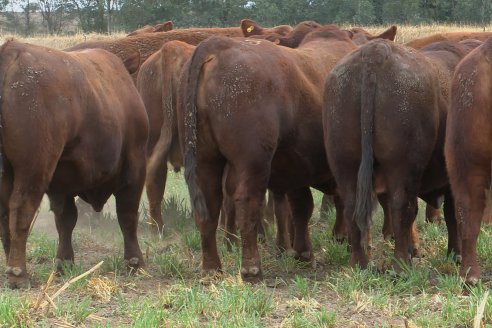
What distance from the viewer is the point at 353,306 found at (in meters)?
5.44

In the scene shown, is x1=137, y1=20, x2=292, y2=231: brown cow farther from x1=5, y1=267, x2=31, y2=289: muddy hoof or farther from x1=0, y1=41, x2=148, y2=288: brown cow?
x1=5, y1=267, x2=31, y2=289: muddy hoof

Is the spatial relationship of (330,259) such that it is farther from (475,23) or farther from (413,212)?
(475,23)

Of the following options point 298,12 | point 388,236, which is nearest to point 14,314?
point 388,236

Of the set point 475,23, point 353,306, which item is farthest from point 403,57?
point 475,23

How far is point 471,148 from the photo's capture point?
571 centimetres

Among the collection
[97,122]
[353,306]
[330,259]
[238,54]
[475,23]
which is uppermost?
[238,54]

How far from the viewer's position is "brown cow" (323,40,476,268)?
6.29 m

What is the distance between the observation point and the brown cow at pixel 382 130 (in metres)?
6.29

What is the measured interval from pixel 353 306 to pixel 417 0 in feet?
143

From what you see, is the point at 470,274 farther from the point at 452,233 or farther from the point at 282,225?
the point at 282,225

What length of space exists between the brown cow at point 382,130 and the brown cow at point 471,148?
485 mm

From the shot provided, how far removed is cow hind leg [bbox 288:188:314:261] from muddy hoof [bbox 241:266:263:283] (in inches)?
44.6

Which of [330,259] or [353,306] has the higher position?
[353,306]

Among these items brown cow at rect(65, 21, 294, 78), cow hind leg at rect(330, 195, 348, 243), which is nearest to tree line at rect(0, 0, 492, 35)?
brown cow at rect(65, 21, 294, 78)
